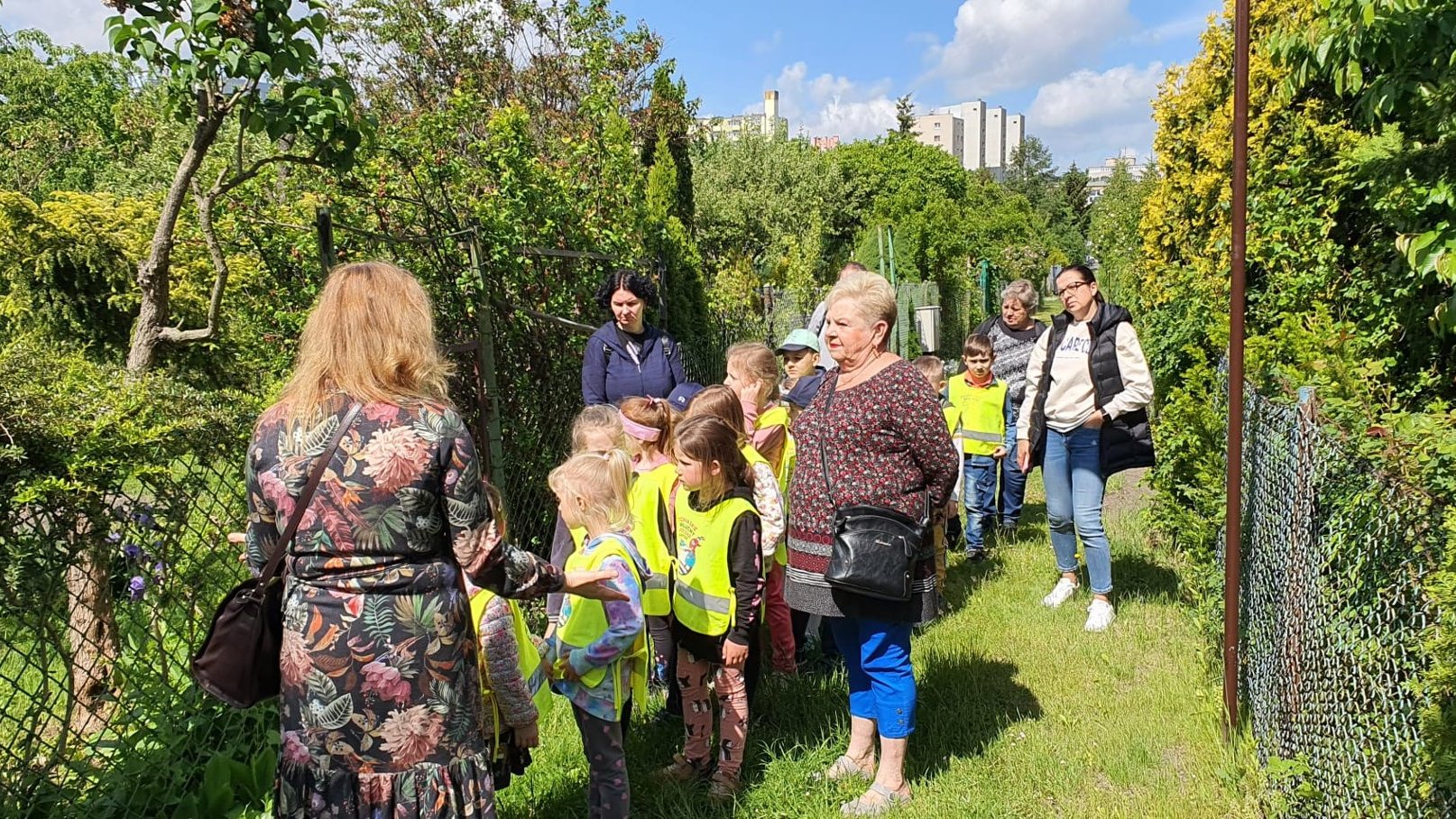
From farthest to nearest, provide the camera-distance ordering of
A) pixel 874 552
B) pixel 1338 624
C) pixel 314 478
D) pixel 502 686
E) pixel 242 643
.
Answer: pixel 874 552
pixel 502 686
pixel 1338 624
pixel 242 643
pixel 314 478

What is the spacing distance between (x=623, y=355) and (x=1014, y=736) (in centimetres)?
259

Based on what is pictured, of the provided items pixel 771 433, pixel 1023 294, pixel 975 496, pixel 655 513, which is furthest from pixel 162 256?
pixel 1023 294

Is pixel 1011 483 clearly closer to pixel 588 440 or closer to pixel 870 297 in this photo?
pixel 870 297

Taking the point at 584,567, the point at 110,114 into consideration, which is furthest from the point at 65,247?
the point at 110,114

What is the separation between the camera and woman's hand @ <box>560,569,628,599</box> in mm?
2469

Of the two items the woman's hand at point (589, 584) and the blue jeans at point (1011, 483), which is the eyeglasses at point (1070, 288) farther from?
the woman's hand at point (589, 584)

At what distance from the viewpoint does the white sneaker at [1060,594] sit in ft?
17.5

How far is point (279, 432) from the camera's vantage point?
212cm

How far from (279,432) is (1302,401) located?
2.73 meters

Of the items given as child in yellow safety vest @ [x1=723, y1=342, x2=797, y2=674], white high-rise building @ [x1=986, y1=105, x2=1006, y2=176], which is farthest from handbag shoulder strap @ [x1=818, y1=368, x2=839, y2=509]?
white high-rise building @ [x1=986, y1=105, x2=1006, y2=176]

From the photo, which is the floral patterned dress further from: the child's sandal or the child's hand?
the child's sandal

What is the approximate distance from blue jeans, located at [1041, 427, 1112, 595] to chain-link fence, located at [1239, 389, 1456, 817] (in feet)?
Answer: 4.97

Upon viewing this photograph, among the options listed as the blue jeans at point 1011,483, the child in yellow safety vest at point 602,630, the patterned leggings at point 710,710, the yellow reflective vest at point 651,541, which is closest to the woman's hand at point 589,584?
the child in yellow safety vest at point 602,630

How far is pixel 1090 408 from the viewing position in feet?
16.0
